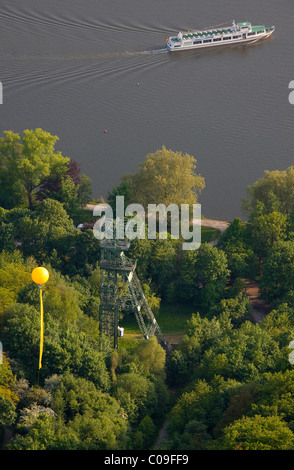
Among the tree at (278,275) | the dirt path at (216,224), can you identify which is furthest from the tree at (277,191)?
the tree at (278,275)

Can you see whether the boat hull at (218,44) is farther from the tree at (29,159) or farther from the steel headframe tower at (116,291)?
the steel headframe tower at (116,291)

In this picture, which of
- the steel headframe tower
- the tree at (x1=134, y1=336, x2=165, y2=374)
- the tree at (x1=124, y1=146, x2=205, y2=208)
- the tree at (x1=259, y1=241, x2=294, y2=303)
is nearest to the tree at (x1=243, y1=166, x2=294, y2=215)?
the tree at (x1=124, y1=146, x2=205, y2=208)

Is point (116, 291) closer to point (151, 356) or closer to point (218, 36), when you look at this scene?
point (151, 356)

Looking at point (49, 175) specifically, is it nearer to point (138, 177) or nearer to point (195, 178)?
point (138, 177)

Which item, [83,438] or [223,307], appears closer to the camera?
[83,438]

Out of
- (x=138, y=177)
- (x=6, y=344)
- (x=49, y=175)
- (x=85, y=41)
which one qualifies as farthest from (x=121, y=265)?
(x=85, y=41)

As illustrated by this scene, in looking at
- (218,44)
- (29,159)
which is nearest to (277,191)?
(29,159)
